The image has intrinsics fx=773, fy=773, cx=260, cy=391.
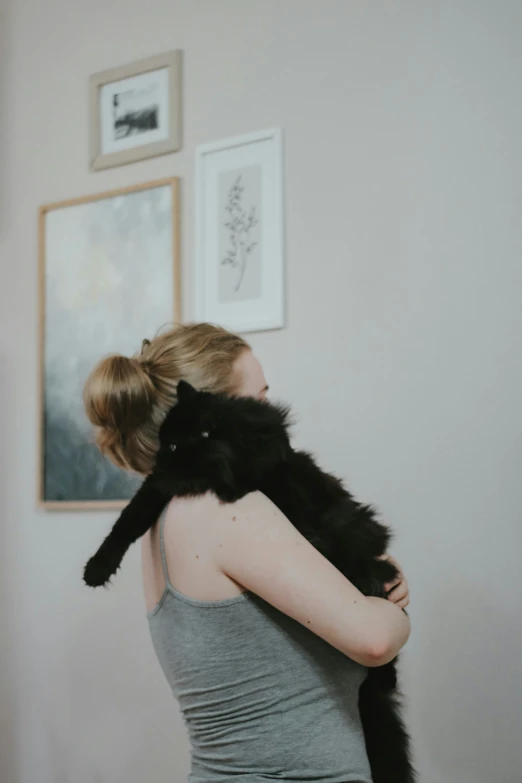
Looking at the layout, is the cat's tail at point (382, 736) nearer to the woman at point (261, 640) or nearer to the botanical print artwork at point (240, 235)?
the woman at point (261, 640)

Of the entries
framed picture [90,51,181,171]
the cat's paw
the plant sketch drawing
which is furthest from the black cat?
framed picture [90,51,181,171]

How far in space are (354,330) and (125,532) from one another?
37.9 inches

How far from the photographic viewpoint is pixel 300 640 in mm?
1091

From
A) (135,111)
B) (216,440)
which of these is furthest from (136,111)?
(216,440)

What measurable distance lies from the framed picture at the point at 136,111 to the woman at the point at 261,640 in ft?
4.82

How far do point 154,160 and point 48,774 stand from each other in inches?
71.7

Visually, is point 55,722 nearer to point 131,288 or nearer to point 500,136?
point 131,288

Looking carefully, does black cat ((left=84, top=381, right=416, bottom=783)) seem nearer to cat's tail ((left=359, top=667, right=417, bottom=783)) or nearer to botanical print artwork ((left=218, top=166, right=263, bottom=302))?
→ cat's tail ((left=359, top=667, right=417, bottom=783))

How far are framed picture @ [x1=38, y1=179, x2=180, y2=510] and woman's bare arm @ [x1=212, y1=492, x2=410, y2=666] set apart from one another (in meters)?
1.18

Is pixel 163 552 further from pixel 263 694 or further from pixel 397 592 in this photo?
pixel 397 592

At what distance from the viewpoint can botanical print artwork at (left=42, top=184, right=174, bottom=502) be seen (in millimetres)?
2242

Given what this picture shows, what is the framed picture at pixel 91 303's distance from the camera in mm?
2234

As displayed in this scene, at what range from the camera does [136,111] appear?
7.64 feet

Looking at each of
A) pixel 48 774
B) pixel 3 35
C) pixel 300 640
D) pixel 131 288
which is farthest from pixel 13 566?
pixel 3 35
